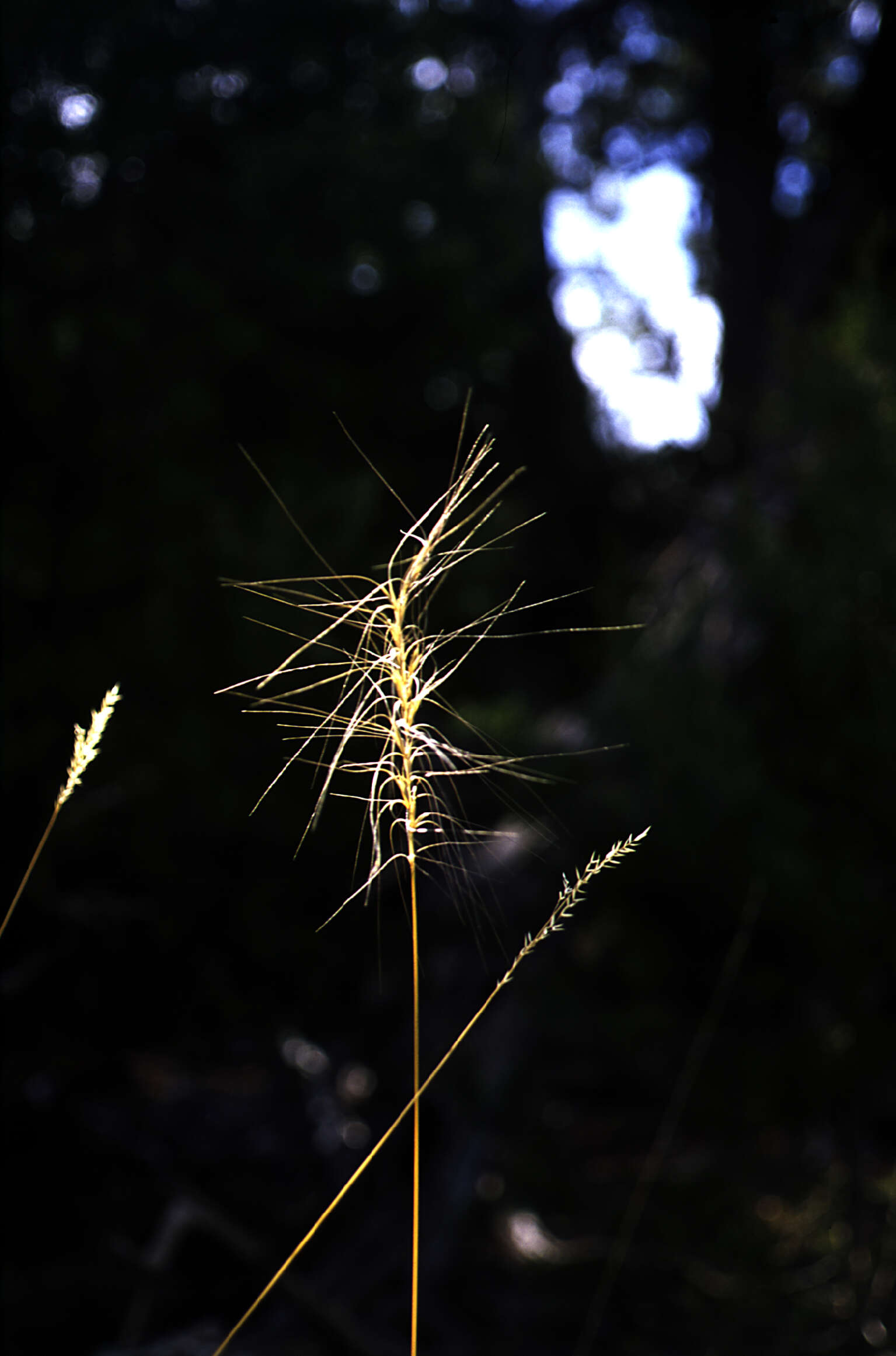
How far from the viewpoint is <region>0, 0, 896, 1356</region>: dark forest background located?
199 centimetres

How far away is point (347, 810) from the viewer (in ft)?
7.06

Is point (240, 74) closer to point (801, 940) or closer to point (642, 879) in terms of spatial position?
point (642, 879)

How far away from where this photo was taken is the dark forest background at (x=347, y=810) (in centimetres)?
199

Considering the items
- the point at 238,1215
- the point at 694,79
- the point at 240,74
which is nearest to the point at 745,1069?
the point at 238,1215

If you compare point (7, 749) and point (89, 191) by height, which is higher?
A: point (89, 191)

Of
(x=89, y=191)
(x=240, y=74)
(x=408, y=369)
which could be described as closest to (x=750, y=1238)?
(x=408, y=369)

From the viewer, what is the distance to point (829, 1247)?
2.49 meters

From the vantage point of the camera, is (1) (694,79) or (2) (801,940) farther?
(1) (694,79)

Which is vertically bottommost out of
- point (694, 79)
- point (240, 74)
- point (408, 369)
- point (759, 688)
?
point (759, 688)

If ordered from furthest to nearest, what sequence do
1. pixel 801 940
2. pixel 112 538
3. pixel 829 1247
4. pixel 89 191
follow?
1. pixel 829 1247
2. pixel 801 940
3. pixel 89 191
4. pixel 112 538

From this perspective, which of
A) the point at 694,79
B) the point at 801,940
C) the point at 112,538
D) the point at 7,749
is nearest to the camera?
the point at 7,749

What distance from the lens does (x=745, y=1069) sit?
2.45m

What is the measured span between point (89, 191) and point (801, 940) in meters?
2.37

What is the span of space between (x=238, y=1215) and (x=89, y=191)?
240 centimetres
